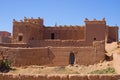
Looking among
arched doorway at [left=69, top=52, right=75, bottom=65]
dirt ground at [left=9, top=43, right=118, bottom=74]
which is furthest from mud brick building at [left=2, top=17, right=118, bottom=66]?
dirt ground at [left=9, top=43, right=118, bottom=74]

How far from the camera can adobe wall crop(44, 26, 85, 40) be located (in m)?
36.2

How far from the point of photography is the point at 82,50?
2750cm

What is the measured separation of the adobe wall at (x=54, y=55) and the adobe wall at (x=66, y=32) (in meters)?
8.68

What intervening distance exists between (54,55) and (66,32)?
9585 mm

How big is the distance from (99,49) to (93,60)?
129 centimetres

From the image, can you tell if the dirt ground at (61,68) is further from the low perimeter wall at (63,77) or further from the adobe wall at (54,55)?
the low perimeter wall at (63,77)

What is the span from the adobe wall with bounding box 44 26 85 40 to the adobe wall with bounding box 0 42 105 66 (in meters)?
8.68

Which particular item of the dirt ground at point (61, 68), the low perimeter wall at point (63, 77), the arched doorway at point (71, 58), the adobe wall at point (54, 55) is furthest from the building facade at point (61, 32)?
the low perimeter wall at point (63, 77)

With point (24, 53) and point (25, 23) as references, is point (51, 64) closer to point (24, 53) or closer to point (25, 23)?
point (24, 53)

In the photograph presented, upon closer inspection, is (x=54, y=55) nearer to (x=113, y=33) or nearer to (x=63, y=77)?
(x=113, y=33)

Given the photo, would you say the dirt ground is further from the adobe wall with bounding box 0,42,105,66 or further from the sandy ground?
the adobe wall with bounding box 0,42,105,66

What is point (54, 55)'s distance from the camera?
91.4ft

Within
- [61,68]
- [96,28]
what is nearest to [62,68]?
[61,68]

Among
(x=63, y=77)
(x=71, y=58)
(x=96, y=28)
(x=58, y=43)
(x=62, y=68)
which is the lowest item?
(x=62, y=68)
